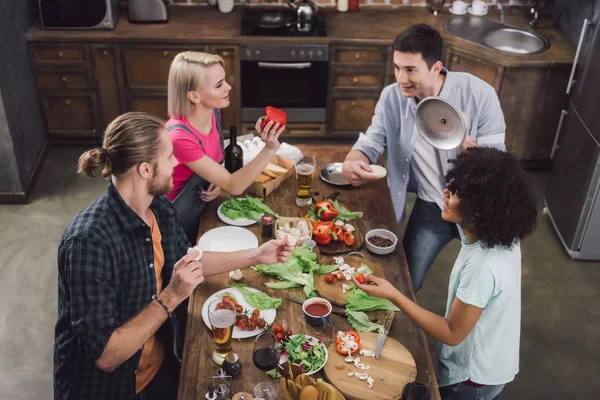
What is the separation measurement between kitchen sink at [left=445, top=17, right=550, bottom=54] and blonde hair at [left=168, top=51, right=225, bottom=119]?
278cm

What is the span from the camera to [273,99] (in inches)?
204

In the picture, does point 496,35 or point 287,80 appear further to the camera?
point 496,35

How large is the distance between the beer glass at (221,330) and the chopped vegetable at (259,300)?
181 millimetres

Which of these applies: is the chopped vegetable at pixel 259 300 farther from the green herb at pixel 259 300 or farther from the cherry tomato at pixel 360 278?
the cherry tomato at pixel 360 278

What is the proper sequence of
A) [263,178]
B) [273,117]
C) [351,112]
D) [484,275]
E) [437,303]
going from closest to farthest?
[484,275] → [273,117] → [263,178] → [437,303] → [351,112]

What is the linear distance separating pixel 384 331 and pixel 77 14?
383 centimetres

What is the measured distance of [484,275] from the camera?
2068 mm

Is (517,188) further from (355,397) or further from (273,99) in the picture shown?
(273,99)

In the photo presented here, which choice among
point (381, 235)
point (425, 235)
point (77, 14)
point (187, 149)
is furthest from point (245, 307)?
point (77, 14)

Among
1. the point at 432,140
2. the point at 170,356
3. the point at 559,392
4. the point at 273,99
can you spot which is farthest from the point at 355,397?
the point at 273,99

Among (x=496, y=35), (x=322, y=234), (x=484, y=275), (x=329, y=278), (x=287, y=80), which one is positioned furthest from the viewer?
(x=496, y=35)

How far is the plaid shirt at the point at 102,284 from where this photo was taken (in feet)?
6.36

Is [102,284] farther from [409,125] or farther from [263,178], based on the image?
[409,125]

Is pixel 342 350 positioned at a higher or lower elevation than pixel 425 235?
higher
